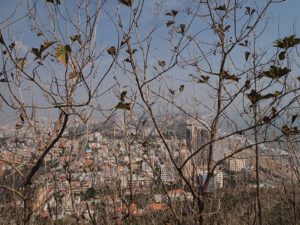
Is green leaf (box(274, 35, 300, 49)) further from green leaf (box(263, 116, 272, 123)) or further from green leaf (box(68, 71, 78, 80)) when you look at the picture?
green leaf (box(68, 71, 78, 80))

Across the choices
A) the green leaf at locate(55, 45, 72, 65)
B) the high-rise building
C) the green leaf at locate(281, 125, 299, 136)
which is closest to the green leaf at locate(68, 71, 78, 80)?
the green leaf at locate(55, 45, 72, 65)

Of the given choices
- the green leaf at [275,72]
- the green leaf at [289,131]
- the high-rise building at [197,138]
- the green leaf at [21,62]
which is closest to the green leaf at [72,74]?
the green leaf at [21,62]

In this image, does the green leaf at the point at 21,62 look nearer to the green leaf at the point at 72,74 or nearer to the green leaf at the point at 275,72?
the green leaf at the point at 72,74

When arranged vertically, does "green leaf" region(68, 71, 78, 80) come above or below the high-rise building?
above

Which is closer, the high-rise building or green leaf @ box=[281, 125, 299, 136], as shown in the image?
green leaf @ box=[281, 125, 299, 136]

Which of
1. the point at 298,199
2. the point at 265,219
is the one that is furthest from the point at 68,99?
the point at 298,199

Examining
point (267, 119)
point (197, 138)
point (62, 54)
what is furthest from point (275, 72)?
point (197, 138)

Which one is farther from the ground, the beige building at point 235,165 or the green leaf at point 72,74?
the green leaf at point 72,74

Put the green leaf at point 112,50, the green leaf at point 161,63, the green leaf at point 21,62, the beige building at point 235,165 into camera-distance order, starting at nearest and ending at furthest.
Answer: the green leaf at point 21,62, the green leaf at point 112,50, the green leaf at point 161,63, the beige building at point 235,165

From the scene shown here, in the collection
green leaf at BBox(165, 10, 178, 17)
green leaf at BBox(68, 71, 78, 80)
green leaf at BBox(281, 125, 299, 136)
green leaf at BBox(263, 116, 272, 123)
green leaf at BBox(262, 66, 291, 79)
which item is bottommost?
green leaf at BBox(281, 125, 299, 136)

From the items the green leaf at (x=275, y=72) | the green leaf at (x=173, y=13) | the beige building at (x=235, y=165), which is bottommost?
the beige building at (x=235, y=165)

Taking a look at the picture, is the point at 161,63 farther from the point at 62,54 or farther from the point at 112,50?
the point at 62,54

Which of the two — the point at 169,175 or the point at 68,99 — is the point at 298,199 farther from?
the point at 68,99
